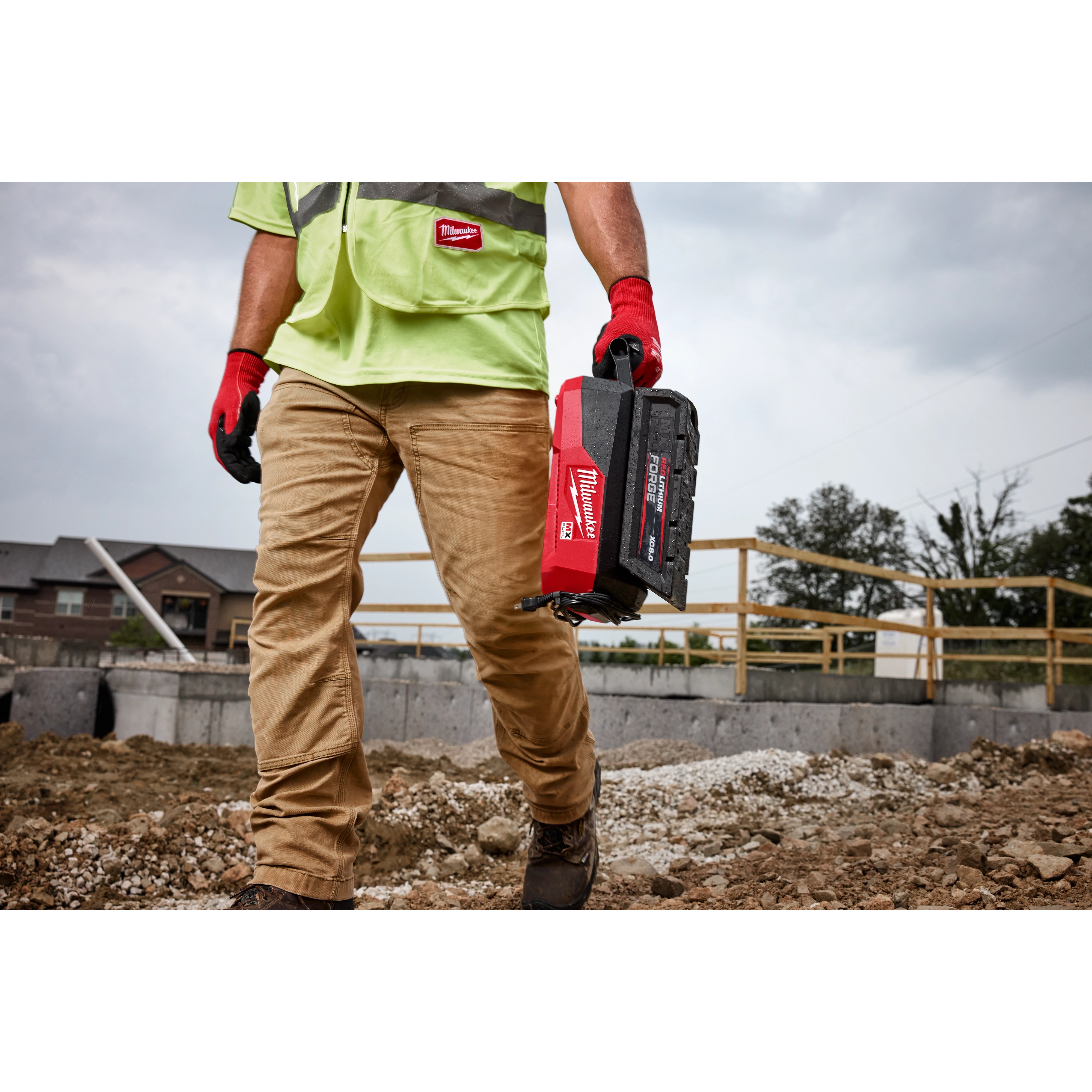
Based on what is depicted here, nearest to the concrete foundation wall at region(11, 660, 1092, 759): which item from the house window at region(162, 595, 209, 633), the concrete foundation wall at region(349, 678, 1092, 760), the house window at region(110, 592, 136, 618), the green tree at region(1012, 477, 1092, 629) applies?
the concrete foundation wall at region(349, 678, 1092, 760)

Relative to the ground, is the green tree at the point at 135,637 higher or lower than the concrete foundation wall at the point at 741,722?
lower

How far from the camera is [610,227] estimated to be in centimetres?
196

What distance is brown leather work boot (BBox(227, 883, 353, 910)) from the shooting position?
5.21ft

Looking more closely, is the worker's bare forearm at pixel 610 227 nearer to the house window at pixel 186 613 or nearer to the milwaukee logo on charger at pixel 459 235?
the milwaukee logo on charger at pixel 459 235

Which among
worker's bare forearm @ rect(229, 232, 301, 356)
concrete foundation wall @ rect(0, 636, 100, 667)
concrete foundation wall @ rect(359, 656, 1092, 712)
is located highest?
worker's bare forearm @ rect(229, 232, 301, 356)

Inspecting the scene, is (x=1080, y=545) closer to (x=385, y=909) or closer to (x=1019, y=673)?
(x=1019, y=673)

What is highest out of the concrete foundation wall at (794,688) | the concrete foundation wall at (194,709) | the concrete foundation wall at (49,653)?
the concrete foundation wall at (794,688)

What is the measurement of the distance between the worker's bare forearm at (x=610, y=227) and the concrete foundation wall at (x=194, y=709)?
6291 millimetres

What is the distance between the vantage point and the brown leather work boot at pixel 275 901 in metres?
1.59

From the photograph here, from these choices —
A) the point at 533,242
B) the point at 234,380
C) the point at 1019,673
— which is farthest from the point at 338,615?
the point at 1019,673

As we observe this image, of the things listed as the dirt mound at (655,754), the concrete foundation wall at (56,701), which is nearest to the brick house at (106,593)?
the concrete foundation wall at (56,701)

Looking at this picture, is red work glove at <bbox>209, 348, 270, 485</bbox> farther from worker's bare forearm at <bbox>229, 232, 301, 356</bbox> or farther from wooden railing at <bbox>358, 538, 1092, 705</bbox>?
wooden railing at <bbox>358, 538, 1092, 705</bbox>

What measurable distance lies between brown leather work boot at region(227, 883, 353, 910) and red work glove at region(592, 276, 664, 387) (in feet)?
3.97

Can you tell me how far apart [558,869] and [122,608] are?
4057 centimetres
